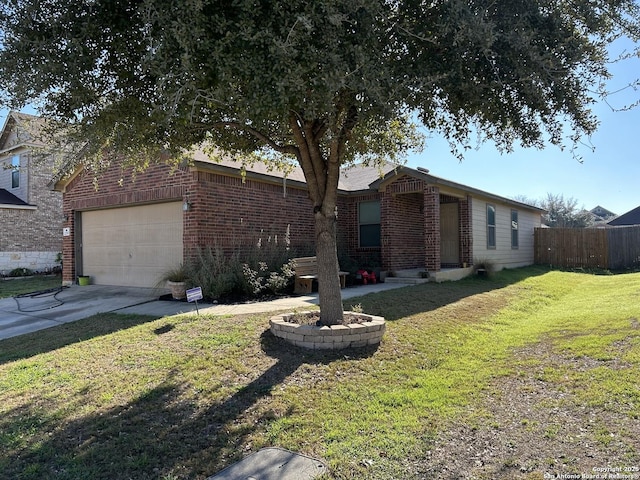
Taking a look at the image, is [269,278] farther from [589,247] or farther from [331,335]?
[589,247]

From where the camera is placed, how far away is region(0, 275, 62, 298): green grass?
44.4 feet

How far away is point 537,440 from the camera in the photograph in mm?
3449

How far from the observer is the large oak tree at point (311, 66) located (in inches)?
179

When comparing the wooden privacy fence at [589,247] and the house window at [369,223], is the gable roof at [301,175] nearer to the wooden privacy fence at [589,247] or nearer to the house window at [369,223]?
the house window at [369,223]

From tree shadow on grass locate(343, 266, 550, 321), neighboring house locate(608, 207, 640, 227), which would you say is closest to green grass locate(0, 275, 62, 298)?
tree shadow on grass locate(343, 266, 550, 321)

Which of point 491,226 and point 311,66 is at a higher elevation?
point 311,66

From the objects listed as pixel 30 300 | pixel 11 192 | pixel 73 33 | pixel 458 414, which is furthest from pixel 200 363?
pixel 11 192

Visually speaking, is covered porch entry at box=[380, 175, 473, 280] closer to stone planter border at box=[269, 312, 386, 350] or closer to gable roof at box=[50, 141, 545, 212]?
gable roof at box=[50, 141, 545, 212]

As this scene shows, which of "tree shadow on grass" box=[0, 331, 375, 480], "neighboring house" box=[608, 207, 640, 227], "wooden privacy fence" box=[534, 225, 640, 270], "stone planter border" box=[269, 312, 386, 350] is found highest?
"neighboring house" box=[608, 207, 640, 227]

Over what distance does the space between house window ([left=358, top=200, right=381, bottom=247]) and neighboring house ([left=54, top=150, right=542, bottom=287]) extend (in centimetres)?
3

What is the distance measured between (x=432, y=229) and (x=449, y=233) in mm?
3370

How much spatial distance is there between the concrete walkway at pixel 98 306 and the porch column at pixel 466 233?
11.9 ft

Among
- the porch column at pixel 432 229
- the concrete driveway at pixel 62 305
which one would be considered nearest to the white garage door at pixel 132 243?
the concrete driveway at pixel 62 305

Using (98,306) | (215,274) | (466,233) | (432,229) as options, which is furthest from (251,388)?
(466,233)
